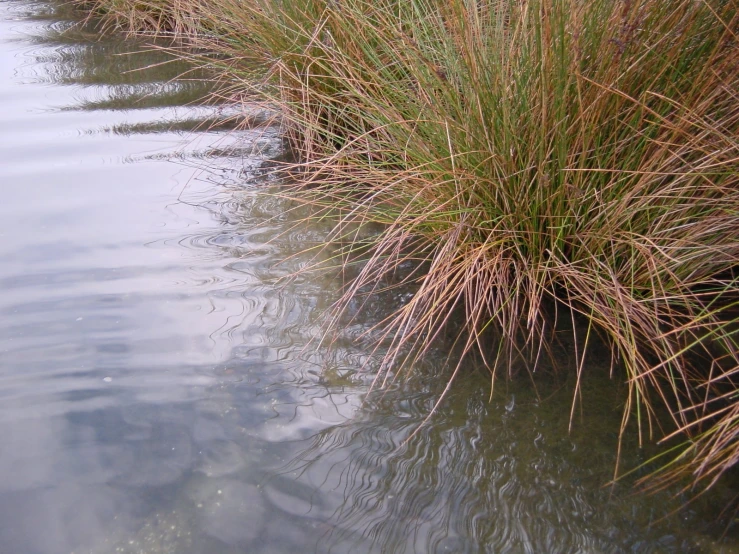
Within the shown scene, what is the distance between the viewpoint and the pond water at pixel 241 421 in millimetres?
1645

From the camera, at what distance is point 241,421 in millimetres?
1959

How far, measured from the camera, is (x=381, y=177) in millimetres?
2553

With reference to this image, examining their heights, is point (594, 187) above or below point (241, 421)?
above

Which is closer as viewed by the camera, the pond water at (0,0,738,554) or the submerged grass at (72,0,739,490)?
the pond water at (0,0,738,554)

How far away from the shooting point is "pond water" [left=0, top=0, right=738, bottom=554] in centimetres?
164

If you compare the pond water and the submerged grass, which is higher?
the submerged grass

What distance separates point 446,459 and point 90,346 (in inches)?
46.9

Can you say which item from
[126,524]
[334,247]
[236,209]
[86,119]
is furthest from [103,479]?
[86,119]

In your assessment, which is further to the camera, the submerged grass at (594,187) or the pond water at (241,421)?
the submerged grass at (594,187)

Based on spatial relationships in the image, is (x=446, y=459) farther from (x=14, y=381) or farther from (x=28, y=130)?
(x=28, y=130)

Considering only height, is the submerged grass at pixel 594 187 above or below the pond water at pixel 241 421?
above

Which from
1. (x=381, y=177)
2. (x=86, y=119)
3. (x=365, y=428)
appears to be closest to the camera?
(x=365, y=428)

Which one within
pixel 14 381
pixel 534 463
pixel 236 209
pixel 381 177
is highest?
pixel 381 177

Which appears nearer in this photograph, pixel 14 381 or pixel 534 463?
pixel 534 463
